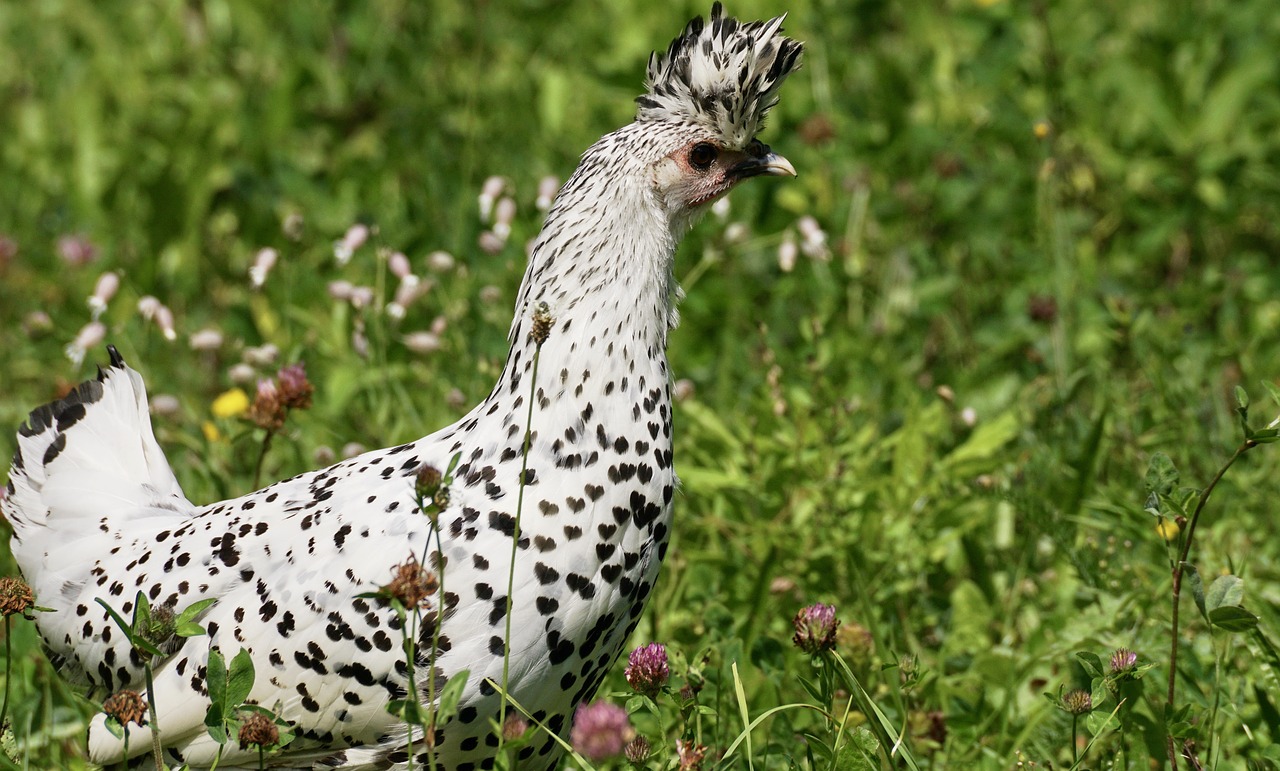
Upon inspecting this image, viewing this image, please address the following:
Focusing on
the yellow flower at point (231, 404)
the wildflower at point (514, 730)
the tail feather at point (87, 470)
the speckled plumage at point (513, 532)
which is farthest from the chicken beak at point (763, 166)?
the yellow flower at point (231, 404)

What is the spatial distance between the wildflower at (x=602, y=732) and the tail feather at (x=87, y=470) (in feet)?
4.94

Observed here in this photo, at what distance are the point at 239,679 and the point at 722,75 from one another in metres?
1.47

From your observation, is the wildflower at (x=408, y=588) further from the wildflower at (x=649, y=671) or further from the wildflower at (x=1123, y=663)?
the wildflower at (x=1123, y=663)

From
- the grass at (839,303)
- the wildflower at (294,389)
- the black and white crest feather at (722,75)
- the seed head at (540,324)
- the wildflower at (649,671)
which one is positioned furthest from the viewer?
the wildflower at (294,389)

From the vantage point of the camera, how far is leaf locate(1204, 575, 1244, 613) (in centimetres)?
247

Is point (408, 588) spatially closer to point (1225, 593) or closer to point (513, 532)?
point (513, 532)

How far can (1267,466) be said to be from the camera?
3.78 meters

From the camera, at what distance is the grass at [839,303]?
3.23 metres

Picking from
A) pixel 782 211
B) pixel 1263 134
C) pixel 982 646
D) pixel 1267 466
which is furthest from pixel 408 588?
pixel 1263 134

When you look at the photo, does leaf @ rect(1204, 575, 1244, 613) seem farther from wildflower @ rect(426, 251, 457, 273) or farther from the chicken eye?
wildflower @ rect(426, 251, 457, 273)

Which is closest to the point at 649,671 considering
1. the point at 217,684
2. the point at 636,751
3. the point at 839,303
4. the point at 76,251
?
the point at 636,751

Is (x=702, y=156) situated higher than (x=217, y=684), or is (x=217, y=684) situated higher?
(x=702, y=156)

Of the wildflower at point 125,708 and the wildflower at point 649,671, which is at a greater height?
the wildflower at point 125,708

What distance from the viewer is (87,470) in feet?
10.5
